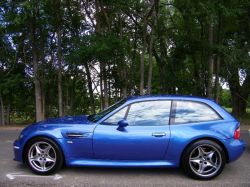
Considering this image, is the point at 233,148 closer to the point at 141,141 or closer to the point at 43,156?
the point at 141,141

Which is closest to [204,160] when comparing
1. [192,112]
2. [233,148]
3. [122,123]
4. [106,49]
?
[233,148]

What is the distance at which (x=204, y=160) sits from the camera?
12.8 feet

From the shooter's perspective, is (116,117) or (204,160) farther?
(116,117)

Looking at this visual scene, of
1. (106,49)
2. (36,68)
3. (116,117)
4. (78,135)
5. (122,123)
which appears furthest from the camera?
(36,68)

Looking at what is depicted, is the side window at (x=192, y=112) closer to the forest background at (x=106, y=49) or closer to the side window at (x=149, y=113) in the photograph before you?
the side window at (x=149, y=113)

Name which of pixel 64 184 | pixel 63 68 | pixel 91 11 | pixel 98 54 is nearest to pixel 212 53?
pixel 98 54

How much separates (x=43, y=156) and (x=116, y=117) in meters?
1.49

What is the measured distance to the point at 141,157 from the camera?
3838mm

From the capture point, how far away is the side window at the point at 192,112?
4.03m

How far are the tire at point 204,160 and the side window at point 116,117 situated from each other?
4.20ft

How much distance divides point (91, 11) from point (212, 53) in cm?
791

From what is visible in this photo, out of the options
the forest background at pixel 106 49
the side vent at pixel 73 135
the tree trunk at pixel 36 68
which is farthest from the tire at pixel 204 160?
the tree trunk at pixel 36 68

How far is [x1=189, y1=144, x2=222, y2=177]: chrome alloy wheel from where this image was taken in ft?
12.7

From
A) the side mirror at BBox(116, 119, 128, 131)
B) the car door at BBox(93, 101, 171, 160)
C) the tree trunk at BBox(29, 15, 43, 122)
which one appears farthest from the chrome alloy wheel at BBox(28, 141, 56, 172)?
the tree trunk at BBox(29, 15, 43, 122)
